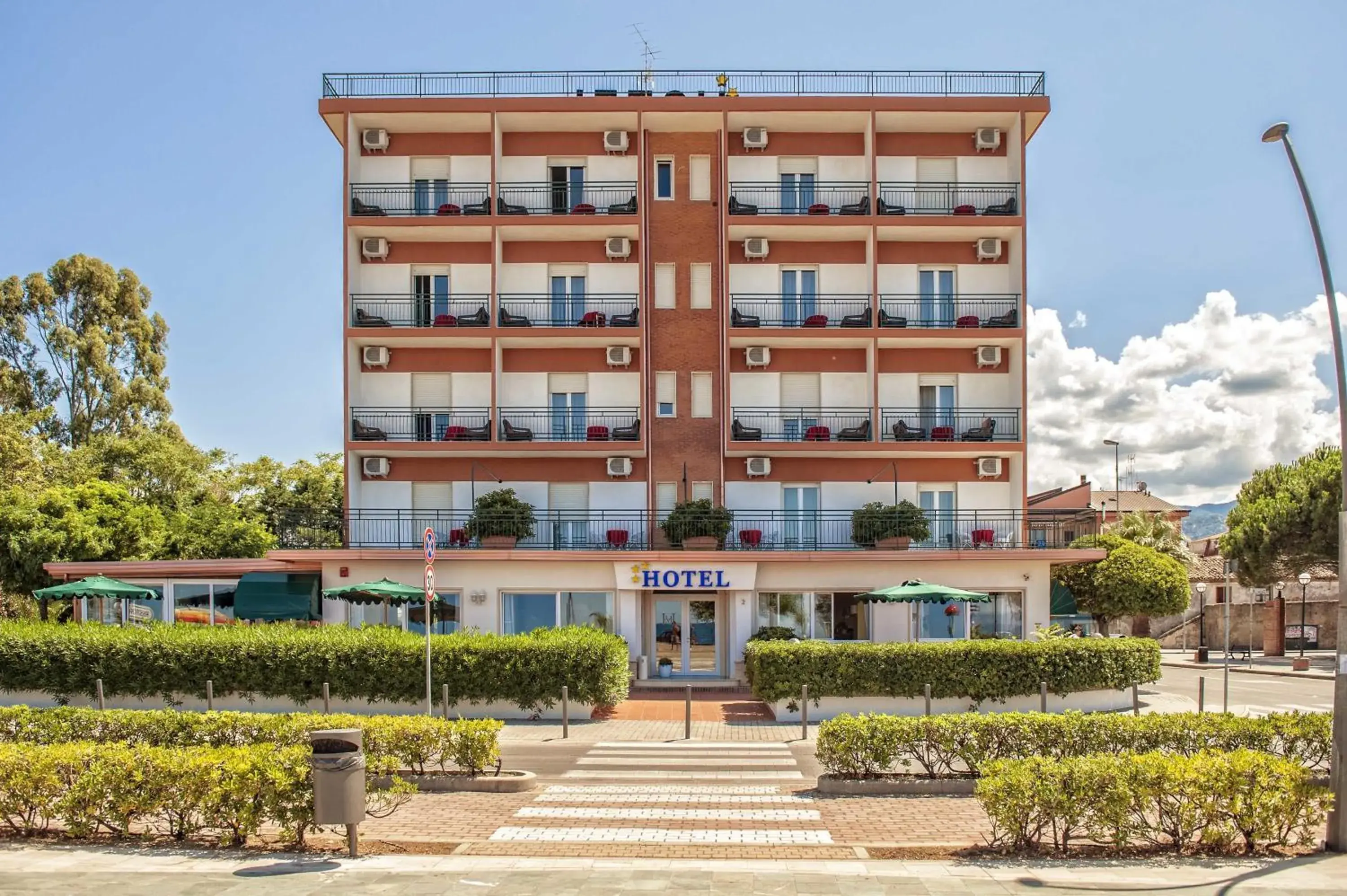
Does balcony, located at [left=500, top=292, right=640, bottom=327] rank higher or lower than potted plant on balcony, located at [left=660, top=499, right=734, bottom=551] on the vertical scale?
higher

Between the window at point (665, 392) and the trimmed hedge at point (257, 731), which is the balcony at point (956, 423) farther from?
the trimmed hedge at point (257, 731)

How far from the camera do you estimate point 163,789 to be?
1064 centimetres

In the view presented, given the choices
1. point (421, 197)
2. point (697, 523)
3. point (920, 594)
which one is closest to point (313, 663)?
point (697, 523)

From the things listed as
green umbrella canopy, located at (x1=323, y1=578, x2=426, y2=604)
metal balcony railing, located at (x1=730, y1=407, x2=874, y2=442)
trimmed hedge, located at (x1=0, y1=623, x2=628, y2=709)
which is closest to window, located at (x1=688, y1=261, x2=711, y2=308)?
metal balcony railing, located at (x1=730, y1=407, x2=874, y2=442)

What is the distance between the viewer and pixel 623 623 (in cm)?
2853

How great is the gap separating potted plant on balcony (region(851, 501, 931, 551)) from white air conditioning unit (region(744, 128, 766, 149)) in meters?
11.5

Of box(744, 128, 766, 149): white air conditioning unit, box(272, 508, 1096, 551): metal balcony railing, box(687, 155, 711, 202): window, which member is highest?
box(744, 128, 766, 149): white air conditioning unit

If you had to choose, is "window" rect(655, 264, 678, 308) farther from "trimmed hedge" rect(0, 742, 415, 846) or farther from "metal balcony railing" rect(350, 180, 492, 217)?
"trimmed hedge" rect(0, 742, 415, 846)

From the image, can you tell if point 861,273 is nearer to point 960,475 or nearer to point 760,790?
point 960,475

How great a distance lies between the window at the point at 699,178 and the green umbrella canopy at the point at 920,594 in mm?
13759

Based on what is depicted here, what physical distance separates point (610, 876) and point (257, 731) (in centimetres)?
609

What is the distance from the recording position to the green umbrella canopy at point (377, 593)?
82.5 feet

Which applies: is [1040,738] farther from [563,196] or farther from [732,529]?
[563,196]

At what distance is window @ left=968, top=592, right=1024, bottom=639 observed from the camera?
2983 centimetres
